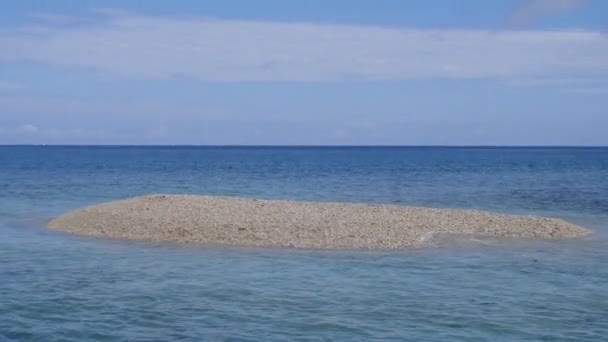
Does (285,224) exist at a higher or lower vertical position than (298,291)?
higher

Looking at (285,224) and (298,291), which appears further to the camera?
(285,224)

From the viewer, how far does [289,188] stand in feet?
203

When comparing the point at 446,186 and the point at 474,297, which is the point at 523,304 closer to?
the point at 474,297

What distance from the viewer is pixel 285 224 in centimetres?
3084

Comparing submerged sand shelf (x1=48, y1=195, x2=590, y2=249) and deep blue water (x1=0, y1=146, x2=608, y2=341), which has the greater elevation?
submerged sand shelf (x1=48, y1=195, x2=590, y2=249)

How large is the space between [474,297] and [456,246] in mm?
8254

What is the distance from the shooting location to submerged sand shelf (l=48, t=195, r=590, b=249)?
29.2 m

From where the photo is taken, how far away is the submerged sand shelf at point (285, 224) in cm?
2919

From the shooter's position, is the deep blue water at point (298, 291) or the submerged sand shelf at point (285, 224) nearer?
the deep blue water at point (298, 291)

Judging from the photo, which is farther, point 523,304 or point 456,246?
point 456,246

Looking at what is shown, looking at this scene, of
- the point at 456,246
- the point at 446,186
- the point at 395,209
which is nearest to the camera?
the point at 456,246

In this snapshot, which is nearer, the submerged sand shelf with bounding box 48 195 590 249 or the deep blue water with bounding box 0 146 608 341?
the deep blue water with bounding box 0 146 608 341

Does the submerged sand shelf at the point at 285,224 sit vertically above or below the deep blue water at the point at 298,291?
above

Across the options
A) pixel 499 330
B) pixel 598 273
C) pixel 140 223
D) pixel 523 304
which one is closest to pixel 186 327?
pixel 499 330
